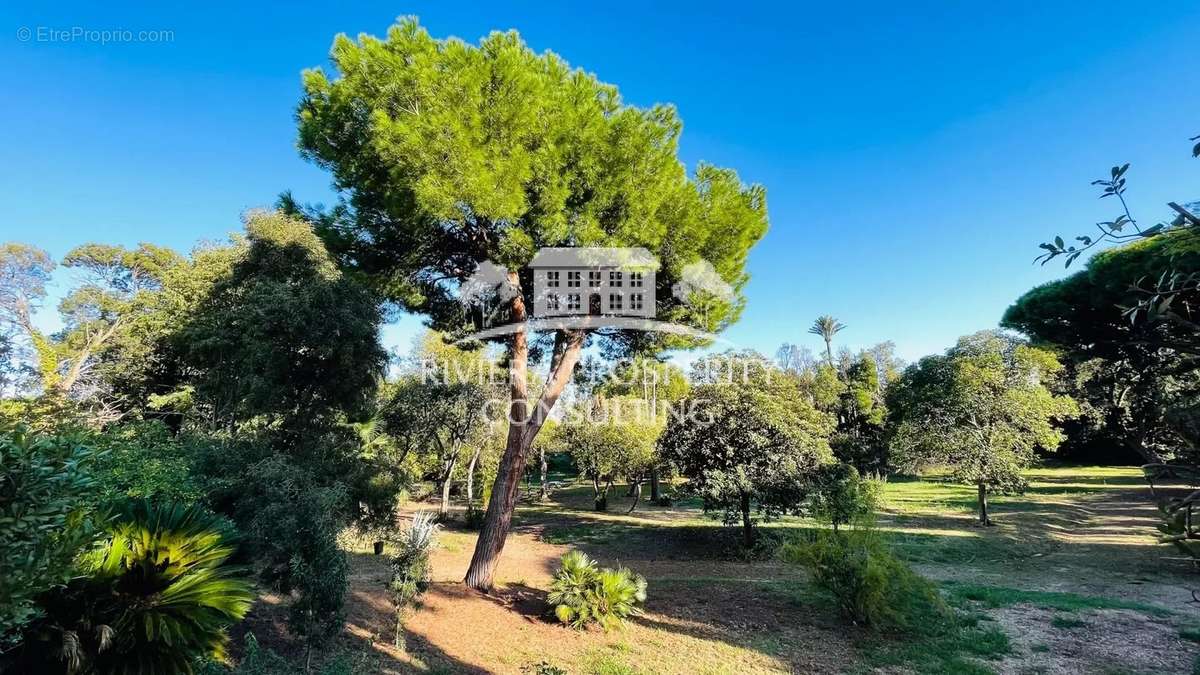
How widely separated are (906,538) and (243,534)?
15.8m

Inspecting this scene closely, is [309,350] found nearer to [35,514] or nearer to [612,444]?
[35,514]

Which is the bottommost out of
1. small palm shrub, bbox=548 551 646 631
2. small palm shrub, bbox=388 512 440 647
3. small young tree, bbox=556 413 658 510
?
small palm shrub, bbox=548 551 646 631

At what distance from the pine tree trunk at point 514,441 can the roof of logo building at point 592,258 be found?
85 cm

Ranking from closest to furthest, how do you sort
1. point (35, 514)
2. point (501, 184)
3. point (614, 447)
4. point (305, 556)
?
point (35, 514), point (305, 556), point (501, 184), point (614, 447)

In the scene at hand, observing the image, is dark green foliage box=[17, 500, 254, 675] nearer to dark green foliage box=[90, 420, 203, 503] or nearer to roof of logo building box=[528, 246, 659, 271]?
dark green foliage box=[90, 420, 203, 503]

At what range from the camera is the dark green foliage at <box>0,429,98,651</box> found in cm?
233

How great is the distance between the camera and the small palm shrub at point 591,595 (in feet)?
22.5

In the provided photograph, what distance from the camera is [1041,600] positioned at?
322 inches

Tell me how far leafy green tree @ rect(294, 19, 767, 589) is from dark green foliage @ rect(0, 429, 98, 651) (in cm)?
500

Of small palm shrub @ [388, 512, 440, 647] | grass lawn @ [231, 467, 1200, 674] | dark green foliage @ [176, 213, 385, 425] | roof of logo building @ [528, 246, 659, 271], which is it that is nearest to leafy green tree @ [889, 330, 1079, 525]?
grass lawn @ [231, 467, 1200, 674]

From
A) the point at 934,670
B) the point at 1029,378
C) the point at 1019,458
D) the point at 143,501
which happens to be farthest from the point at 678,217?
the point at 1029,378

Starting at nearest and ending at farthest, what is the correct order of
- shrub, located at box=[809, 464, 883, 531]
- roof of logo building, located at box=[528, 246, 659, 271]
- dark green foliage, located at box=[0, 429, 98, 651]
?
dark green foliage, located at box=[0, 429, 98, 651]
roof of logo building, located at box=[528, 246, 659, 271]
shrub, located at box=[809, 464, 883, 531]

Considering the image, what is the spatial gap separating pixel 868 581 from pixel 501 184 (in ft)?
25.2

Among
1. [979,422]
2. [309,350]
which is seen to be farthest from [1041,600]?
[309,350]
